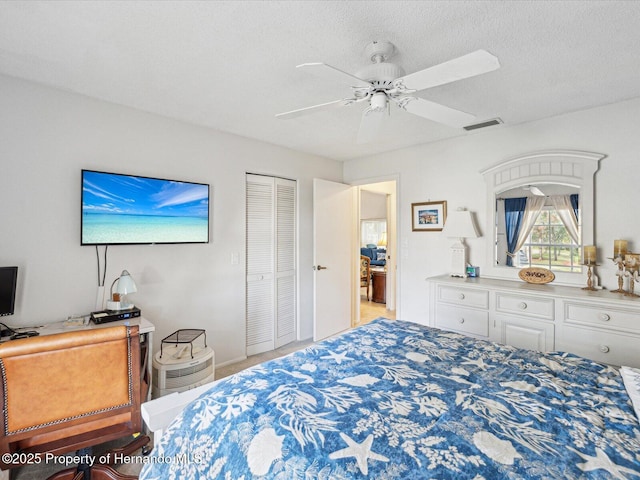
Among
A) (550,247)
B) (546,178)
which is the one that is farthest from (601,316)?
(546,178)

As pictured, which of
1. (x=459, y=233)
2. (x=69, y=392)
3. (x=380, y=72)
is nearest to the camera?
(x=69, y=392)

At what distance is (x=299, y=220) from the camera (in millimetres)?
3988

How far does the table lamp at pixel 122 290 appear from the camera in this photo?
2.31 m

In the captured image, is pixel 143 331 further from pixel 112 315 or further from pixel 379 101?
pixel 379 101

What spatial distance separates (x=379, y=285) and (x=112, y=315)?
462cm

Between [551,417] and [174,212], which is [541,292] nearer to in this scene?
[551,417]

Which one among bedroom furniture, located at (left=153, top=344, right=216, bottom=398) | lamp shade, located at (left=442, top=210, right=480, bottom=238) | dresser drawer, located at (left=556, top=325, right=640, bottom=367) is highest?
lamp shade, located at (left=442, top=210, right=480, bottom=238)

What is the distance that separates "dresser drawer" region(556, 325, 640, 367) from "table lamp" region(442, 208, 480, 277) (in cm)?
101

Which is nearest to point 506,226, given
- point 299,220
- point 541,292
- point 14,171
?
point 541,292

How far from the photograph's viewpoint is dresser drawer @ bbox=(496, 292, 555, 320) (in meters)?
2.51

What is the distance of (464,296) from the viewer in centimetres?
295

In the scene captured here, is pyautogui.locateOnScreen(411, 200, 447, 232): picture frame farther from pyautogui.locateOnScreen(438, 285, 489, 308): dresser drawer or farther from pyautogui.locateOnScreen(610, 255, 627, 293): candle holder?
pyautogui.locateOnScreen(610, 255, 627, 293): candle holder

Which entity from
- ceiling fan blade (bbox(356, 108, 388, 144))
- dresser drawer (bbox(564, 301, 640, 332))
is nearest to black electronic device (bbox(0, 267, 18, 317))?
ceiling fan blade (bbox(356, 108, 388, 144))

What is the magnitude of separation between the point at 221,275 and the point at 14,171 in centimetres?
175
